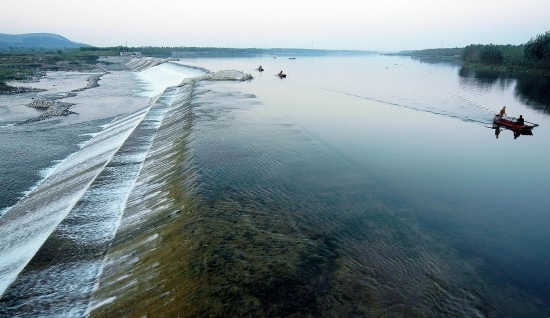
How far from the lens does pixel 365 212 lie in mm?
13477

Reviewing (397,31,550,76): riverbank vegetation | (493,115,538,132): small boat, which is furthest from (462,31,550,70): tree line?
(493,115,538,132): small boat

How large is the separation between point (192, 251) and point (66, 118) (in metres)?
31.7

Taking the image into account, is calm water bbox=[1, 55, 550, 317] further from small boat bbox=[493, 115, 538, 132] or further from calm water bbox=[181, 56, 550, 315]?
small boat bbox=[493, 115, 538, 132]

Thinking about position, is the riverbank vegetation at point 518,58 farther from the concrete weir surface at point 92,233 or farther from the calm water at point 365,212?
the concrete weir surface at point 92,233

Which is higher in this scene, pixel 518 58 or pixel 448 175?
pixel 518 58

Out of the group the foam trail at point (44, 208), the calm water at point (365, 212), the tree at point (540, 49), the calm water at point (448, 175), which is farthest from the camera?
the tree at point (540, 49)

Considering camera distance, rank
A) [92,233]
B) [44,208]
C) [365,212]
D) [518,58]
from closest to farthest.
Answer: [92,233] < [365,212] < [44,208] < [518,58]

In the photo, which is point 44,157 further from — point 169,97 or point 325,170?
point 169,97

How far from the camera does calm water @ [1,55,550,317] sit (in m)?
8.90

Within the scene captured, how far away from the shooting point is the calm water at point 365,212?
8.90m

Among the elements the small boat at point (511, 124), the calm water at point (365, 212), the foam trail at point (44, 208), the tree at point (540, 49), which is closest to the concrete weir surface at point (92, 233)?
the foam trail at point (44, 208)

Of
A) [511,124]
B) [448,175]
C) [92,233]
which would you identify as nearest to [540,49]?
[511,124]

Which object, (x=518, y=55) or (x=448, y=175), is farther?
(x=518, y=55)

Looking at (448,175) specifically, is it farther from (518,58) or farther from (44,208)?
(518,58)
